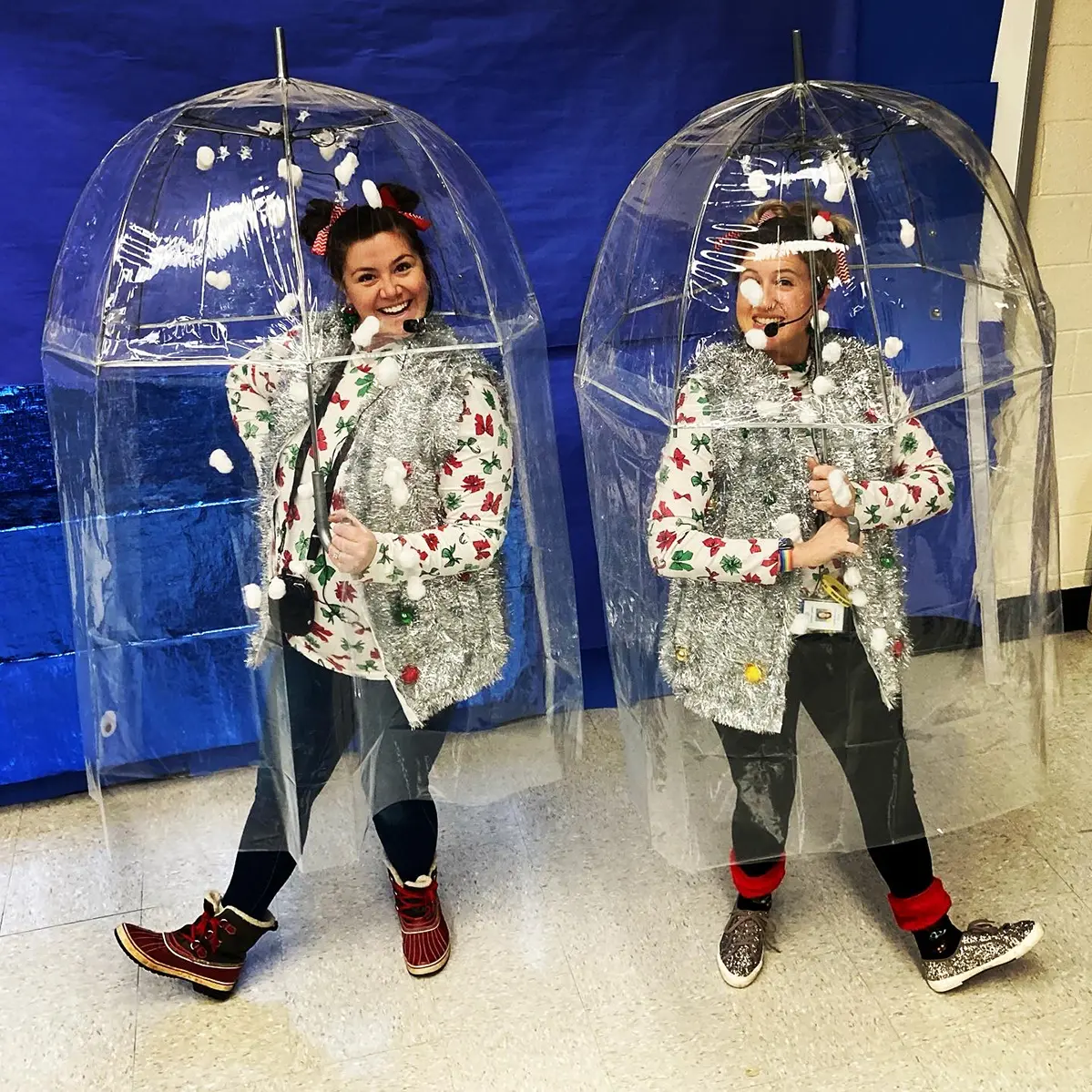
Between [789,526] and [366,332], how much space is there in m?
0.56

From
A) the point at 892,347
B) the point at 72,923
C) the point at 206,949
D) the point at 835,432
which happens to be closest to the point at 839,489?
the point at 835,432

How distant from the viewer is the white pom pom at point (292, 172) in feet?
4.18

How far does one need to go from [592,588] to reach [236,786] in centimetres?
88

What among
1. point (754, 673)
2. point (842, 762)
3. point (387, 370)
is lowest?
point (842, 762)

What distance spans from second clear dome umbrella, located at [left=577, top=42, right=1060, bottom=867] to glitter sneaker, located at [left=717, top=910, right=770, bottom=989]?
13 centimetres

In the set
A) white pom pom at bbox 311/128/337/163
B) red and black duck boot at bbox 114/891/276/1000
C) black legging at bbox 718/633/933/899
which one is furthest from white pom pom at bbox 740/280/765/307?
red and black duck boot at bbox 114/891/276/1000

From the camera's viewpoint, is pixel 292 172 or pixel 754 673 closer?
pixel 292 172

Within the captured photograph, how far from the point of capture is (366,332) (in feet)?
4.14

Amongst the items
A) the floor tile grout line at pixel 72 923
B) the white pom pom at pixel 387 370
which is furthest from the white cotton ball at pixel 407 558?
the floor tile grout line at pixel 72 923

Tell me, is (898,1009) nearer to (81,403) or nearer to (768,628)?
(768,628)

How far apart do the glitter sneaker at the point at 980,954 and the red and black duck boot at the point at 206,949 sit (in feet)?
3.31

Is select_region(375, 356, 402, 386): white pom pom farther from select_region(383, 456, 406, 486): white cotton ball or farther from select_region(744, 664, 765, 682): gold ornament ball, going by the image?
select_region(744, 664, 765, 682): gold ornament ball

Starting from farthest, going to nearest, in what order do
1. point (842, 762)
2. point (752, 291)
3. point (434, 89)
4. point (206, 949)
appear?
point (434, 89) < point (206, 949) < point (842, 762) < point (752, 291)

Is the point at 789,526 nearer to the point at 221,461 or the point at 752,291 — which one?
the point at 752,291
